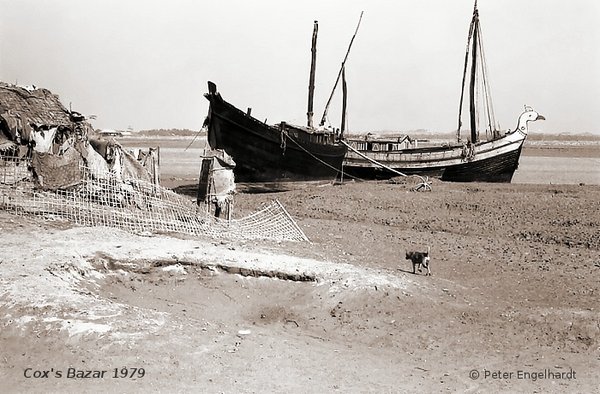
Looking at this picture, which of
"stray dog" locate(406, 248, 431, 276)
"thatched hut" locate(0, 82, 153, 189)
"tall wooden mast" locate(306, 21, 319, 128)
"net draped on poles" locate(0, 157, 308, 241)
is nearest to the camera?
"stray dog" locate(406, 248, 431, 276)

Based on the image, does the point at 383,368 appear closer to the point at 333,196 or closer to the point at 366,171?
the point at 333,196

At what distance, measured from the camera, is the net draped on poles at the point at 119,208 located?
10039 mm

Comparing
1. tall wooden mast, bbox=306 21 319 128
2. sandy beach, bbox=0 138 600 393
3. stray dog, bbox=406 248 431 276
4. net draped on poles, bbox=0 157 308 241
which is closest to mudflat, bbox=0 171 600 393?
sandy beach, bbox=0 138 600 393

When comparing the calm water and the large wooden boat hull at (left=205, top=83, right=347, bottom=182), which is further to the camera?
the calm water

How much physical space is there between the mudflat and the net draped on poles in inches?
20.2

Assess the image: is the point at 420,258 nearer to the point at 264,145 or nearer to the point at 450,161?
the point at 264,145

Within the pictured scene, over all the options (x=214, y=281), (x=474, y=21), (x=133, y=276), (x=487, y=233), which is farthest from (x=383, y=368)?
(x=474, y=21)

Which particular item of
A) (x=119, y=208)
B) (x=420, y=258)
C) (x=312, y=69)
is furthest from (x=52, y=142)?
(x=312, y=69)

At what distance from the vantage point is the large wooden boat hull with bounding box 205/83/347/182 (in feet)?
69.8

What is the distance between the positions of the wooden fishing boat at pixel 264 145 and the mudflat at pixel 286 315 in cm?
1067

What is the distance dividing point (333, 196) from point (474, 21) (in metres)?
15.1

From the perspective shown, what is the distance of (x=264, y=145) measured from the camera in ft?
72.4

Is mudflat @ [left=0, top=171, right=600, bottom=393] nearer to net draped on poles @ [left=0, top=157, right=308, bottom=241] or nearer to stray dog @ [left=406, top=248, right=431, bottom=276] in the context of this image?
stray dog @ [left=406, top=248, right=431, bottom=276]

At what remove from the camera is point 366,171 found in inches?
1057
